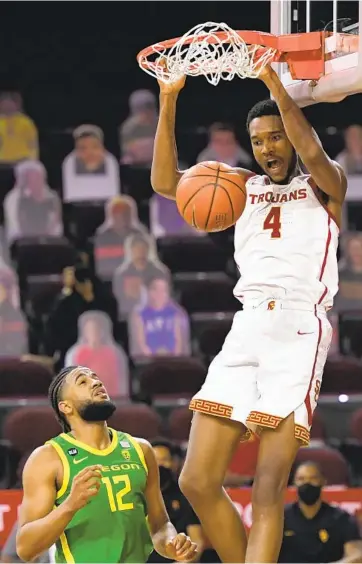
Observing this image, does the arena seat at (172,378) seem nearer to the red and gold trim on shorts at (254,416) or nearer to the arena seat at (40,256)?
the arena seat at (40,256)

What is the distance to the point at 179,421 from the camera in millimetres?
8656

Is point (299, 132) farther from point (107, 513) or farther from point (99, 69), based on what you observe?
point (99, 69)

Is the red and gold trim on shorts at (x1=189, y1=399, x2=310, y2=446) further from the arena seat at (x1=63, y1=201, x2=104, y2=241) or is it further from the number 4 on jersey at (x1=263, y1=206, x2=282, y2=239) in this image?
the arena seat at (x1=63, y1=201, x2=104, y2=241)

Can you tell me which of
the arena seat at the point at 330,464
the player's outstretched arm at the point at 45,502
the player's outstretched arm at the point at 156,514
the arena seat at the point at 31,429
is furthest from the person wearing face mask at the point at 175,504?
the player's outstretched arm at the point at 45,502

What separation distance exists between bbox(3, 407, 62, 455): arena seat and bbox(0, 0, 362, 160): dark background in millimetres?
4468

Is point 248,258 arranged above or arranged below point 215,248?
above

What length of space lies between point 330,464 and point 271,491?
3648 millimetres

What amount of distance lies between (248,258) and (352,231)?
6190 mm

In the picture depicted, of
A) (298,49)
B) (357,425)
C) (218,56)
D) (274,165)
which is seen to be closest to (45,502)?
(274,165)

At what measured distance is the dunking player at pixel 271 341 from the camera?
496 cm

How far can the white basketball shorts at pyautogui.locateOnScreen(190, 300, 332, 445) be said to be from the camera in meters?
5.00

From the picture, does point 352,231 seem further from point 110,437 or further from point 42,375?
point 110,437

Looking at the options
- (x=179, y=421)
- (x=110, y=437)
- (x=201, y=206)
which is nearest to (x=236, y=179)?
(x=201, y=206)

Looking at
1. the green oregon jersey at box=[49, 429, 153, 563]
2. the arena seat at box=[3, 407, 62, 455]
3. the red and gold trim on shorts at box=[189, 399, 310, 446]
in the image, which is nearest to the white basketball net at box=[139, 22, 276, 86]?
the red and gold trim on shorts at box=[189, 399, 310, 446]
